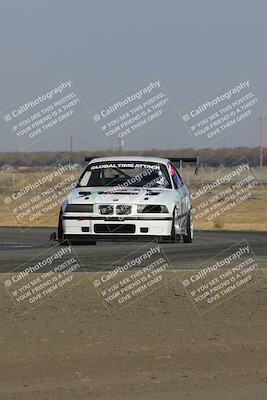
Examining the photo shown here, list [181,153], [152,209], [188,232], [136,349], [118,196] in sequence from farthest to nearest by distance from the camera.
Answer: [181,153] → [188,232] → [152,209] → [118,196] → [136,349]

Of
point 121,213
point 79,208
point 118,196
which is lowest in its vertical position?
point 121,213

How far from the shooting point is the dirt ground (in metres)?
8.87

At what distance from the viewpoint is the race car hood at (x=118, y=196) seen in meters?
17.2

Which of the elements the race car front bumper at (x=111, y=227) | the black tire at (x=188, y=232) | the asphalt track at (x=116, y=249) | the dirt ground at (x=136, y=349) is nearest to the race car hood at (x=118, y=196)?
the race car front bumper at (x=111, y=227)

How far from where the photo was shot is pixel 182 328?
11.7m

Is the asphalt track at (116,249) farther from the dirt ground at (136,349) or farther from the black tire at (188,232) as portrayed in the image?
the dirt ground at (136,349)

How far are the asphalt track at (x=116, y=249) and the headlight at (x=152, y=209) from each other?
3.24 feet

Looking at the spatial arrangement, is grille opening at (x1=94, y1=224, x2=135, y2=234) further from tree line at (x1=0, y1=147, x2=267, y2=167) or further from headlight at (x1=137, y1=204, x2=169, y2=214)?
tree line at (x1=0, y1=147, x2=267, y2=167)

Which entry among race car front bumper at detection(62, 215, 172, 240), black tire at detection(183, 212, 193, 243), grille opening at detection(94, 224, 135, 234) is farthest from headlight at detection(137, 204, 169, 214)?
black tire at detection(183, 212, 193, 243)

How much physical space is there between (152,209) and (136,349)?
275 inches

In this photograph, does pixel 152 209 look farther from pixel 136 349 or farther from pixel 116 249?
pixel 136 349

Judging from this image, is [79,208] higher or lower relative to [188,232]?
higher

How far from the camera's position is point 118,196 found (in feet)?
56.5

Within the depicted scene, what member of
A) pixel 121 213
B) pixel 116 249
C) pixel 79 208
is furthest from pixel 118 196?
pixel 116 249
